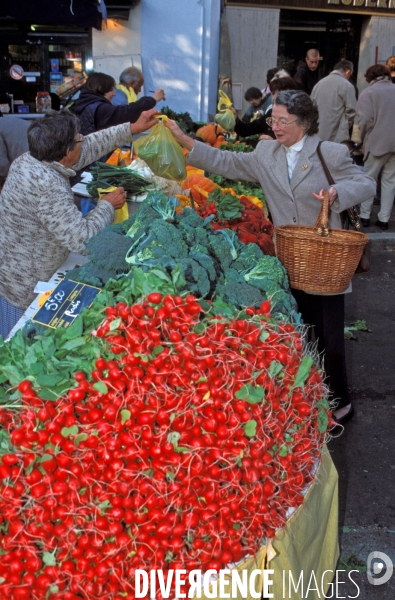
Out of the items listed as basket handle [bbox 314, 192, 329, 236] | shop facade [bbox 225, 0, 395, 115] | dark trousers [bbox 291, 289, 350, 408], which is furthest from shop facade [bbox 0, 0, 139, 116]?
basket handle [bbox 314, 192, 329, 236]

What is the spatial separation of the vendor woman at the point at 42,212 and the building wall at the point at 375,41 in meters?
10.8

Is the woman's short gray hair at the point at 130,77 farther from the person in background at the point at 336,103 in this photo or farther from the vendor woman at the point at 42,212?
the vendor woman at the point at 42,212

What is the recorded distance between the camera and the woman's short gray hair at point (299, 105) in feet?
11.0

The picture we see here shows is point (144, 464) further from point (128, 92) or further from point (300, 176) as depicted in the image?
point (128, 92)

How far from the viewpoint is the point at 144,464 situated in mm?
1682

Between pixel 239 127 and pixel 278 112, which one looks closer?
pixel 278 112

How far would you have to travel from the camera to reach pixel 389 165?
852 cm

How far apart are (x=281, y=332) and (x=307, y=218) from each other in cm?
150

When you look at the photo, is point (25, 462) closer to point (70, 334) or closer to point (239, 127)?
point (70, 334)

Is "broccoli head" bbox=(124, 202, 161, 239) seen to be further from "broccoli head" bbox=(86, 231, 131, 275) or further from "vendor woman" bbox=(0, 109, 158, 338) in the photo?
"vendor woman" bbox=(0, 109, 158, 338)

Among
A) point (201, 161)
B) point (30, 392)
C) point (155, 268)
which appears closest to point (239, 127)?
point (201, 161)

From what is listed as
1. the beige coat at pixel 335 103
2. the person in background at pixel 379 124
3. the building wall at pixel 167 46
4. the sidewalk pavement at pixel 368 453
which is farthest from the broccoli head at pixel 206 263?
the building wall at pixel 167 46

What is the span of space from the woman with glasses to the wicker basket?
23cm

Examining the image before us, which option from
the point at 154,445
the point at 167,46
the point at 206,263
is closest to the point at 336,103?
the point at 167,46
